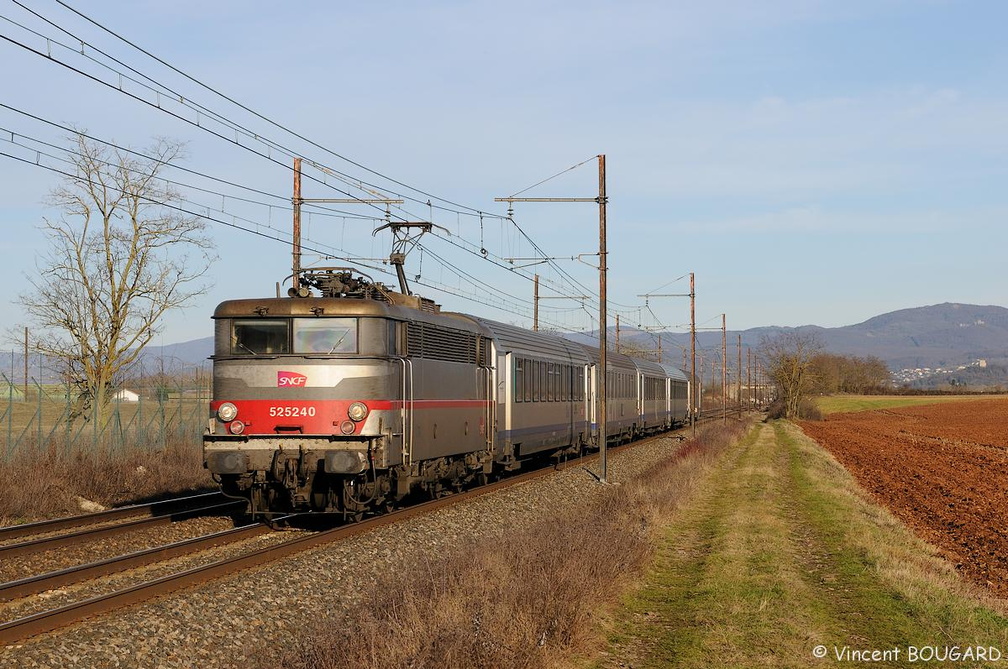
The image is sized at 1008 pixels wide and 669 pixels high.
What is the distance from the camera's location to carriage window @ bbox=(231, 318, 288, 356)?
1552 cm

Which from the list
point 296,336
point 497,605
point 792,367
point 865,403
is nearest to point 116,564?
point 296,336

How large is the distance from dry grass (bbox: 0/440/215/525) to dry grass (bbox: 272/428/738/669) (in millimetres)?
9044

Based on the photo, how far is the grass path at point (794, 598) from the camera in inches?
370

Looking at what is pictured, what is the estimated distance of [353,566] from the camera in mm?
13156

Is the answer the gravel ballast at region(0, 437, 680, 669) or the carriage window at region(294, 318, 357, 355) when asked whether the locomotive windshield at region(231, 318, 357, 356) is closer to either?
the carriage window at region(294, 318, 357, 355)

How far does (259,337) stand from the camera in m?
15.6

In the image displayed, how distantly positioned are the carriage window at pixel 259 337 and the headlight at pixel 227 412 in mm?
849

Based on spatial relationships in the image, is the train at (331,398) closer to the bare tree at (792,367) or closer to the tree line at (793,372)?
the bare tree at (792,367)

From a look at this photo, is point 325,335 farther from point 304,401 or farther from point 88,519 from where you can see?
point 88,519

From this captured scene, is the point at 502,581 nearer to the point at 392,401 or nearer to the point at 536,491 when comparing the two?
the point at 392,401

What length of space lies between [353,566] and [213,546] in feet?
8.46

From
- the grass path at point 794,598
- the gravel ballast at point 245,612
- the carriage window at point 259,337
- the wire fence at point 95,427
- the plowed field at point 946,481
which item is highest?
the carriage window at point 259,337

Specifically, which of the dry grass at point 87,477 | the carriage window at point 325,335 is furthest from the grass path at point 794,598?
the dry grass at point 87,477

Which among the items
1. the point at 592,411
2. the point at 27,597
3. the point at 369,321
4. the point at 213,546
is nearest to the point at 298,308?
the point at 369,321
